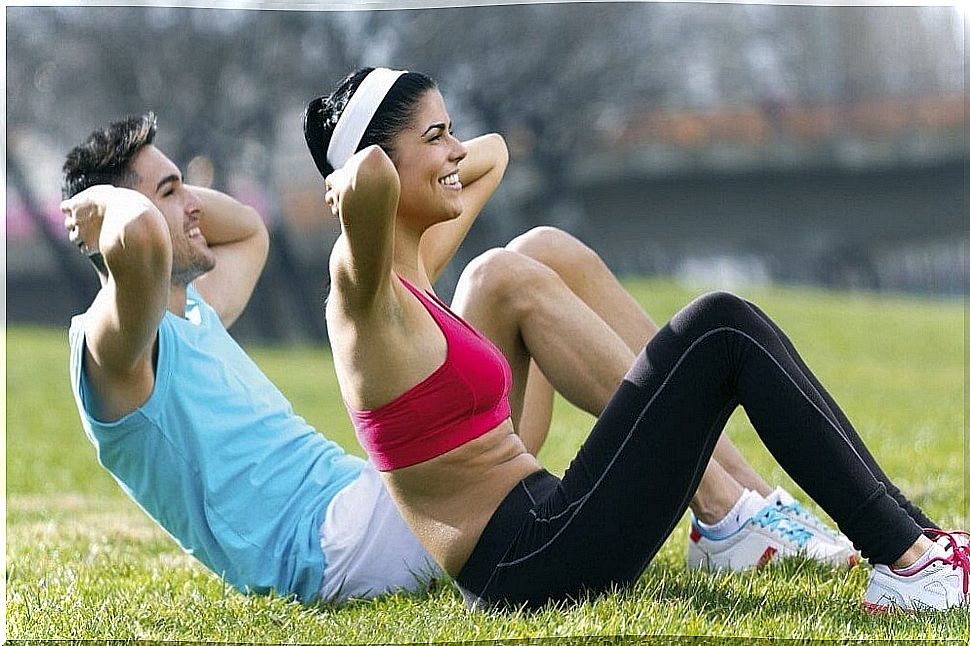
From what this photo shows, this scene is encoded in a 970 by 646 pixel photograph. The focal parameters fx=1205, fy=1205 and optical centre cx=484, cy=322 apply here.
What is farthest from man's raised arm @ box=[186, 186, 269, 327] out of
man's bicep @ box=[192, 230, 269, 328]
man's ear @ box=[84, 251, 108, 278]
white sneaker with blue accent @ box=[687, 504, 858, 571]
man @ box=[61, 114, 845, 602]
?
white sneaker with blue accent @ box=[687, 504, 858, 571]

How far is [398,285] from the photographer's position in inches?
59.6

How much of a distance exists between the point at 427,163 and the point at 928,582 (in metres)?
0.86

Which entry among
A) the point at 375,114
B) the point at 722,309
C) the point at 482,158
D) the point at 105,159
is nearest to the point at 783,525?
the point at 722,309

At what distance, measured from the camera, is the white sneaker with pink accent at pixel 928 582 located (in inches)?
62.1

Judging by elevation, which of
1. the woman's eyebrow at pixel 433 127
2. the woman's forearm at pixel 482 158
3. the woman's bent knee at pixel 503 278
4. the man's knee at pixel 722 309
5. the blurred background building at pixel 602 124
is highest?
the woman's eyebrow at pixel 433 127

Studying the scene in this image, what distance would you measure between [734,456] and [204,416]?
34.7 inches

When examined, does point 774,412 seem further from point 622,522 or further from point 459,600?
point 459,600

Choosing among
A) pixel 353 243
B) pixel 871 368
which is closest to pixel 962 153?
pixel 871 368

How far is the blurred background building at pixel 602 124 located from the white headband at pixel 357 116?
6.38 metres

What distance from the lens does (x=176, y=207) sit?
6.29ft

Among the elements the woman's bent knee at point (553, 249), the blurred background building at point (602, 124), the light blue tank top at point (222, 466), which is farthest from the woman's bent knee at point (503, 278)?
the blurred background building at point (602, 124)

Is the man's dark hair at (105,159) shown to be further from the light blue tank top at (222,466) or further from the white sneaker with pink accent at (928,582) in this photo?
the white sneaker with pink accent at (928,582)

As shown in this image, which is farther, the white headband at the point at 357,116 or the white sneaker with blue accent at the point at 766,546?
the white sneaker with blue accent at the point at 766,546

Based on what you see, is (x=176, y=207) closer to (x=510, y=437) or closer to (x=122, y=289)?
(x=122, y=289)
